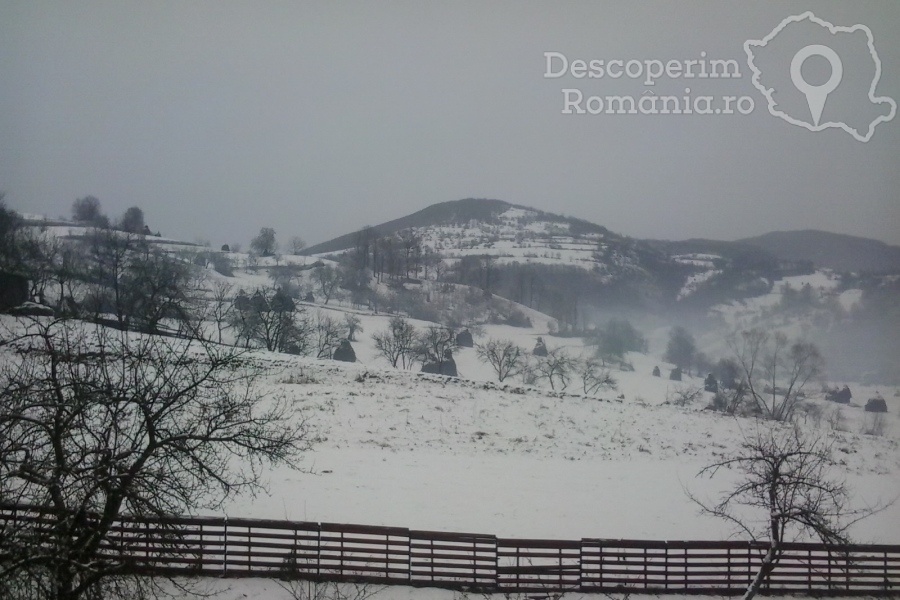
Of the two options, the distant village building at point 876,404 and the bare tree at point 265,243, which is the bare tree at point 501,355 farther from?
the distant village building at point 876,404

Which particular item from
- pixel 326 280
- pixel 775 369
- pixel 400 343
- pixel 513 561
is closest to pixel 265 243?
pixel 326 280

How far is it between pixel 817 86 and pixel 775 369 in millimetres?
5055

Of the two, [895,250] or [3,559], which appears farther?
[895,250]

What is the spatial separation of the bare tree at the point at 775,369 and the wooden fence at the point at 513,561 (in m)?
2.88

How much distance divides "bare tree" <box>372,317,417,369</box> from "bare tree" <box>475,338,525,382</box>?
1.35 meters

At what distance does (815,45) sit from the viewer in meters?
10.3

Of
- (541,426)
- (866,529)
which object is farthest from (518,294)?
(866,529)

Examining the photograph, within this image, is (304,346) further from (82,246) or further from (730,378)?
(730,378)

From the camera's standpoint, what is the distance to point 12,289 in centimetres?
984

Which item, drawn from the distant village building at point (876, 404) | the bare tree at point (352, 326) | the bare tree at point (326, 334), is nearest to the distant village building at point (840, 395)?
the distant village building at point (876, 404)

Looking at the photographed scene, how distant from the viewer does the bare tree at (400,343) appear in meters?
12.2

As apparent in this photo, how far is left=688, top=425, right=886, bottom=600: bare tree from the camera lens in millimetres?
6418

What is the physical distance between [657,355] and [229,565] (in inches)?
318

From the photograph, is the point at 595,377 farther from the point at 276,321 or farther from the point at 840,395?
the point at 276,321
